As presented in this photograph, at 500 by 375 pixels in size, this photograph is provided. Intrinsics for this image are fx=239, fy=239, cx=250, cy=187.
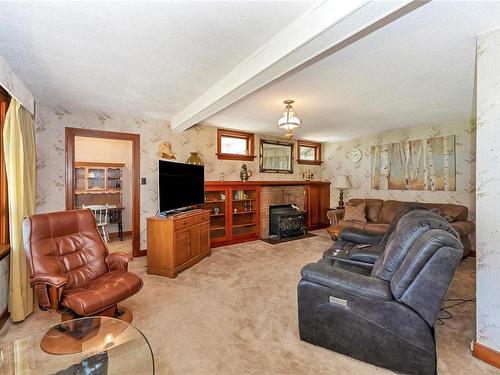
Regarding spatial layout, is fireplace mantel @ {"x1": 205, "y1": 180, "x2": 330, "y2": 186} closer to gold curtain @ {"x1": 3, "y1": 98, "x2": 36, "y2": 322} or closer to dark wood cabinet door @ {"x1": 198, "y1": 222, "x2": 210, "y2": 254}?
dark wood cabinet door @ {"x1": 198, "y1": 222, "x2": 210, "y2": 254}

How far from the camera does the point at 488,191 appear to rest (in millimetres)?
1679

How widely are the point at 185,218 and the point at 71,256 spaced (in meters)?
1.44

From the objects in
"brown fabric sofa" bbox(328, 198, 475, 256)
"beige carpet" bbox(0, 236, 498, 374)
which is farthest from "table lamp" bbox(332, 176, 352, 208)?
"beige carpet" bbox(0, 236, 498, 374)

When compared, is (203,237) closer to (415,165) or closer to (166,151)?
(166,151)

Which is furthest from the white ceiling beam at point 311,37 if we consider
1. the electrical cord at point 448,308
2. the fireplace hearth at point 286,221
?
the fireplace hearth at point 286,221

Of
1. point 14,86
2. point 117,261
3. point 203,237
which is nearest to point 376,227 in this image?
point 203,237

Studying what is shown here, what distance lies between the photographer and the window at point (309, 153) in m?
6.27

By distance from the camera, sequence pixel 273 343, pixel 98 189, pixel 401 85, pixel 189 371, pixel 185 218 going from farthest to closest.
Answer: pixel 98 189 → pixel 185 218 → pixel 401 85 → pixel 273 343 → pixel 189 371

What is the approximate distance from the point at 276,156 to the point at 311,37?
14.4 feet

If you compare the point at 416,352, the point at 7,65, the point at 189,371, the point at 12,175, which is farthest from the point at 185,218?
the point at 416,352

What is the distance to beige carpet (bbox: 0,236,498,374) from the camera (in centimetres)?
166

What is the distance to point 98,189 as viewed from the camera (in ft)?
18.3

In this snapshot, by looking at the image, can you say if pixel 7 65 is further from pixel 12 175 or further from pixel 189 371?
Result: pixel 189 371

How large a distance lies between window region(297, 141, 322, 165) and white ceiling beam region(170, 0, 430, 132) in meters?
4.03
